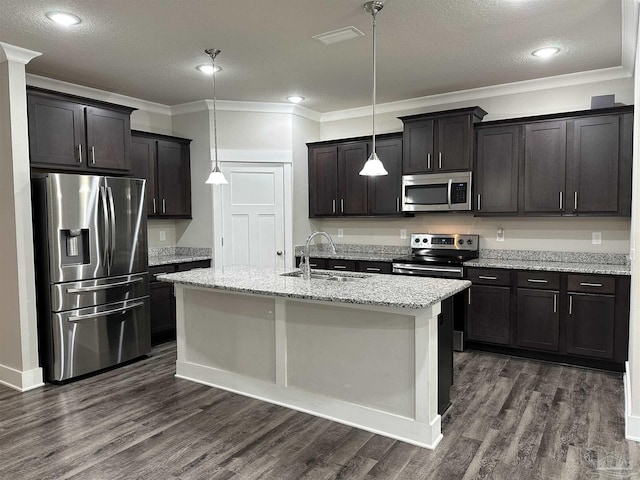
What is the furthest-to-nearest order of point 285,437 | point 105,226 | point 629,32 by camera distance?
point 105,226 < point 629,32 < point 285,437

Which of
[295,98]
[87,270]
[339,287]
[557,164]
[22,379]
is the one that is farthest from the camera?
[295,98]

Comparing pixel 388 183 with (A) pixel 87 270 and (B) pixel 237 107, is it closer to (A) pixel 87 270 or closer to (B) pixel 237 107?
(B) pixel 237 107

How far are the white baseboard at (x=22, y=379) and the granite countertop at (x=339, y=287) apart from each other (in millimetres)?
1330

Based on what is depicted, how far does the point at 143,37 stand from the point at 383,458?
3.29 m

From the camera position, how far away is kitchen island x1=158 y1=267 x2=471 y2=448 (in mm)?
2691

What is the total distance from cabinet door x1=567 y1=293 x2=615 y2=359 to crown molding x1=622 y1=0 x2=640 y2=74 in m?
1.97

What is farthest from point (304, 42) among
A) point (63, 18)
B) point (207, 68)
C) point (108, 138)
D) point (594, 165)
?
point (594, 165)

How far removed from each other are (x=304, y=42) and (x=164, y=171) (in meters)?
2.50

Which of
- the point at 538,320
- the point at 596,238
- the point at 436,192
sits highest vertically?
the point at 436,192

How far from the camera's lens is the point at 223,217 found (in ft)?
17.7

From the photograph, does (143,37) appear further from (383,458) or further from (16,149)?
(383,458)

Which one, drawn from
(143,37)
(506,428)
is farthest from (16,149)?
(506,428)

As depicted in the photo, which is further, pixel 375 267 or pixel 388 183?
pixel 388 183

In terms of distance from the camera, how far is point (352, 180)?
18.1 ft
